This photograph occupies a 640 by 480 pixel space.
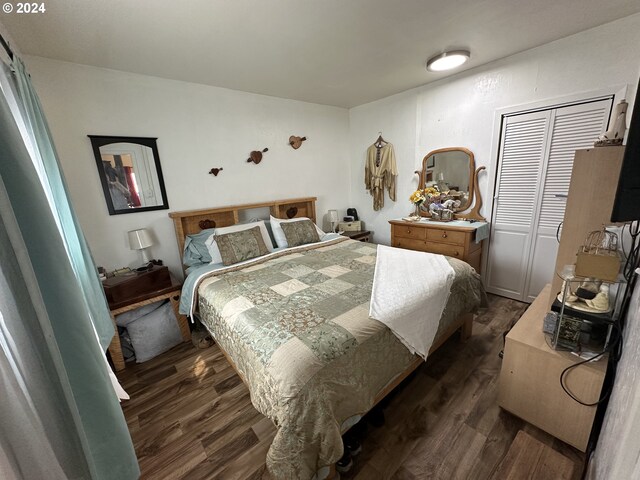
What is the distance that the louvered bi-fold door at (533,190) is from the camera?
7.26ft

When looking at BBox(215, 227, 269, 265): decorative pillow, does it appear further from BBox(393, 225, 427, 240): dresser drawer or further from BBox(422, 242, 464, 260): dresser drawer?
BBox(422, 242, 464, 260): dresser drawer

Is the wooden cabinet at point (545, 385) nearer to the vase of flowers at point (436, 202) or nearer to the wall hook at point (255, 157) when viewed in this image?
the vase of flowers at point (436, 202)

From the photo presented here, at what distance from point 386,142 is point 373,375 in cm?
308

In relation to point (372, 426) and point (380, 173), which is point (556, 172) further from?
point (372, 426)

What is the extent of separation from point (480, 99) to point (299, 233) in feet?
7.75

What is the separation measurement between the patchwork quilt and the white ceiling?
1.73 m

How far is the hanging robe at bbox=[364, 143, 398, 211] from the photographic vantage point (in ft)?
11.5

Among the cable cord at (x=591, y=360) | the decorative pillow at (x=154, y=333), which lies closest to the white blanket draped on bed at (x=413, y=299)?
the cable cord at (x=591, y=360)

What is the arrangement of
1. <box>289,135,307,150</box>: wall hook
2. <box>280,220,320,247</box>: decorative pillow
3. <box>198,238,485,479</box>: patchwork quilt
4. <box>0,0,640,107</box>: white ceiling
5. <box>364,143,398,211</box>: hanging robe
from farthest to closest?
<box>364,143,398,211</box>: hanging robe
<box>289,135,307,150</box>: wall hook
<box>280,220,320,247</box>: decorative pillow
<box>0,0,640,107</box>: white ceiling
<box>198,238,485,479</box>: patchwork quilt

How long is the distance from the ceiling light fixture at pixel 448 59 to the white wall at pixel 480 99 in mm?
539

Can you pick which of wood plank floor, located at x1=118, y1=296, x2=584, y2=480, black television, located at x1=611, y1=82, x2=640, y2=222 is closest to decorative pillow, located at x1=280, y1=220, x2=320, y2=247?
wood plank floor, located at x1=118, y1=296, x2=584, y2=480

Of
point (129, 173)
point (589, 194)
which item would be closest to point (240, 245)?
point (129, 173)

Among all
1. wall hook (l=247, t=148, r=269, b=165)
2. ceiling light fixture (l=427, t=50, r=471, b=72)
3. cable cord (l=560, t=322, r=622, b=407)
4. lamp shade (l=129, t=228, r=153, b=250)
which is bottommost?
cable cord (l=560, t=322, r=622, b=407)

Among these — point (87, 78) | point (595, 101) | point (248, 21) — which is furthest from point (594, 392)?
point (87, 78)
